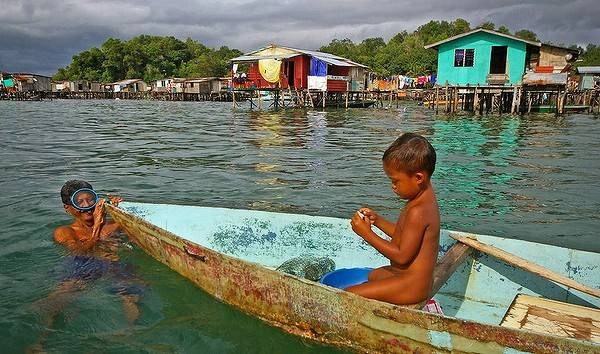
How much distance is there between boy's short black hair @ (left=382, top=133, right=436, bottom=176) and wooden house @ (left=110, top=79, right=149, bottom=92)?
264 feet

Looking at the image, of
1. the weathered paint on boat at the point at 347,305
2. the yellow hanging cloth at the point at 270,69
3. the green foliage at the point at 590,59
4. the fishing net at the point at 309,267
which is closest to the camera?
the weathered paint on boat at the point at 347,305

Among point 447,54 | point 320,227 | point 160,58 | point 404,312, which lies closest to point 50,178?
point 320,227

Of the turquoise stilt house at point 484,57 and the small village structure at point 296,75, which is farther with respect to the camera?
the small village structure at point 296,75

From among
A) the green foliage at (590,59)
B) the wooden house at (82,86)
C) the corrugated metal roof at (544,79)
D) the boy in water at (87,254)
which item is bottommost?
the boy in water at (87,254)

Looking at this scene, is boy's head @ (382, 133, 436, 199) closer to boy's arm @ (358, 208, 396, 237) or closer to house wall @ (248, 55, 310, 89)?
boy's arm @ (358, 208, 396, 237)

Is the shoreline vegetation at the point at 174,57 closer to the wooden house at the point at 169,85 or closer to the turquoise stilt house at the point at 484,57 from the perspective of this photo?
the wooden house at the point at 169,85

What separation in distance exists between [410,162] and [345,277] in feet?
4.71

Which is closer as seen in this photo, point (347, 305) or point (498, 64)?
point (347, 305)

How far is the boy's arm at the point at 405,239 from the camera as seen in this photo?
2895mm

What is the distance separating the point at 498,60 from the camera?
2781 centimetres

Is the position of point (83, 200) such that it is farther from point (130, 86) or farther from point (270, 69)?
point (130, 86)

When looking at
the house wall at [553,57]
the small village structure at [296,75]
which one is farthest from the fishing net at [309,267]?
the small village structure at [296,75]

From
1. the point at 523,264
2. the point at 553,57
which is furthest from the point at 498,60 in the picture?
the point at 523,264

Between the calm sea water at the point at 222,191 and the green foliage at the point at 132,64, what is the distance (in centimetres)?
7071
